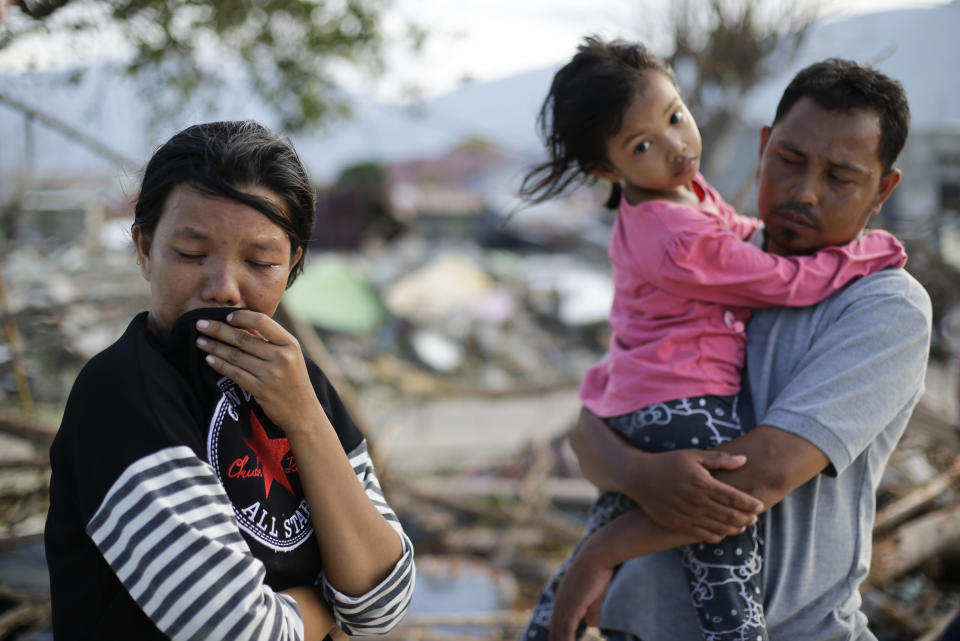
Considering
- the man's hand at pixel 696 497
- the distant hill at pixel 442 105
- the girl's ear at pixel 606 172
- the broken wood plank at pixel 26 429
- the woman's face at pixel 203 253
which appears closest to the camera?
the woman's face at pixel 203 253

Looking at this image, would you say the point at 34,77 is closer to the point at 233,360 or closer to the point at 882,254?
the point at 233,360

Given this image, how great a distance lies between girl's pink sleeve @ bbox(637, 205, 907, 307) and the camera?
1545 millimetres

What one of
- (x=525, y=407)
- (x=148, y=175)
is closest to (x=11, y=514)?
(x=148, y=175)

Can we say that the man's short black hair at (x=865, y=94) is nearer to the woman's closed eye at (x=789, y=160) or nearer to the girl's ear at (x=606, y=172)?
the woman's closed eye at (x=789, y=160)

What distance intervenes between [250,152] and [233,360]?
345 mm

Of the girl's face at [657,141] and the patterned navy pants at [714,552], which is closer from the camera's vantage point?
the patterned navy pants at [714,552]

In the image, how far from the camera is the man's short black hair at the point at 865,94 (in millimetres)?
1558

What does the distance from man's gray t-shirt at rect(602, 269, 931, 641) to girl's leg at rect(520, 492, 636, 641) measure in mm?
191

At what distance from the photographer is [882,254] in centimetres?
156

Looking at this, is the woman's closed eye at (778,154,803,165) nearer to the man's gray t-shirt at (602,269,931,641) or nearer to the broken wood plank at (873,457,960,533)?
the man's gray t-shirt at (602,269,931,641)

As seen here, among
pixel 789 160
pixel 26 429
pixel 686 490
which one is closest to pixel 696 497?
pixel 686 490

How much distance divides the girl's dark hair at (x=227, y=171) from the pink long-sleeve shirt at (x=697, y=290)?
780mm

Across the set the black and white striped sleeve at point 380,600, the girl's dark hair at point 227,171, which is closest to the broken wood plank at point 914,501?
the black and white striped sleeve at point 380,600

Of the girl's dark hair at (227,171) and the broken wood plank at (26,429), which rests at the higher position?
the girl's dark hair at (227,171)
